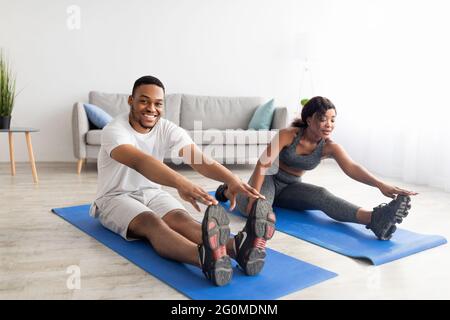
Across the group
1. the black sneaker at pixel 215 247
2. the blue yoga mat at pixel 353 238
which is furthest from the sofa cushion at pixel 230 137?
the black sneaker at pixel 215 247

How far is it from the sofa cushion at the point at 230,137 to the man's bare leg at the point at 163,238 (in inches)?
86.9

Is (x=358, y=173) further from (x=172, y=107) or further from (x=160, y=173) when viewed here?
(x=172, y=107)

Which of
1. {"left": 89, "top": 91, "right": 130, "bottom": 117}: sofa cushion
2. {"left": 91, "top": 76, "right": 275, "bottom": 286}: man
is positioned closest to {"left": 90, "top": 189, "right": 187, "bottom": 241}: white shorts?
{"left": 91, "top": 76, "right": 275, "bottom": 286}: man

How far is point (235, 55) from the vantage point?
201 inches

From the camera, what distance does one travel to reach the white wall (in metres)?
3.98

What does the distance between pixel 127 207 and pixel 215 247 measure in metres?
0.62

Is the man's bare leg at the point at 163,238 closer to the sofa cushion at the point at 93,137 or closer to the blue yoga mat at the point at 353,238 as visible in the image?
the blue yoga mat at the point at 353,238

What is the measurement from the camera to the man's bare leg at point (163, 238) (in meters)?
1.69

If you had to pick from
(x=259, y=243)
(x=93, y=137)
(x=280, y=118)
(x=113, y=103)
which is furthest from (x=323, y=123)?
(x=113, y=103)

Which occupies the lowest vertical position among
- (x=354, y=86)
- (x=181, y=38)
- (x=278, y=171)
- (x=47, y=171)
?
(x=47, y=171)
